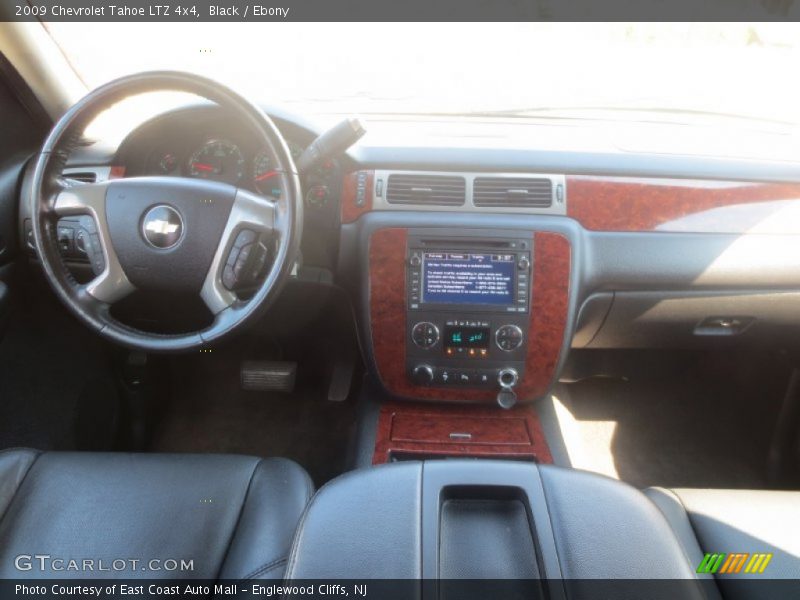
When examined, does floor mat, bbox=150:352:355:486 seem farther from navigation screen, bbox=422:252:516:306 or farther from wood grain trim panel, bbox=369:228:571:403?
navigation screen, bbox=422:252:516:306

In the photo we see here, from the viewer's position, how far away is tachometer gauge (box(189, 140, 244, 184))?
1896mm

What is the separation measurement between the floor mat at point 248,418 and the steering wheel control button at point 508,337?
→ 2.58 ft

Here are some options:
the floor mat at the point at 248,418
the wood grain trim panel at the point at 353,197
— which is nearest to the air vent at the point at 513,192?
the wood grain trim panel at the point at 353,197

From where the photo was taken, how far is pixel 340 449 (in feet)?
8.23

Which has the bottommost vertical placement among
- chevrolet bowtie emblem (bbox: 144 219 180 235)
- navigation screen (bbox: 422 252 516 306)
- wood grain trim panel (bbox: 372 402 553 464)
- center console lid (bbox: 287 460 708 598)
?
wood grain trim panel (bbox: 372 402 553 464)

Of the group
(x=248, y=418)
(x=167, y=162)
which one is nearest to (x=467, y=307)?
(x=167, y=162)

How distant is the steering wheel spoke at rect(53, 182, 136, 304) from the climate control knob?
901 mm

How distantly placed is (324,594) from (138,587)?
487 mm

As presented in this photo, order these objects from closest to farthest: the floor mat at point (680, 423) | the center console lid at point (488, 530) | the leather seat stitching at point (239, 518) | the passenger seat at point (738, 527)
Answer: the center console lid at point (488, 530), the passenger seat at point (738, 527), the leather seat stitching at point (239, 518), the floor mat at point (680, 423)

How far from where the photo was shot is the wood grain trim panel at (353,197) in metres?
1.88

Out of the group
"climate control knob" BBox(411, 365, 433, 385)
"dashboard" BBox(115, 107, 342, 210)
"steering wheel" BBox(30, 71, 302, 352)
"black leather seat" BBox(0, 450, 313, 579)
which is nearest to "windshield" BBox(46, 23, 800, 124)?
"dashboard" BBox(115, 107, 342, 210)

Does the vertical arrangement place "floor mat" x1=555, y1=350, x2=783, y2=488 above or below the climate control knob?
below

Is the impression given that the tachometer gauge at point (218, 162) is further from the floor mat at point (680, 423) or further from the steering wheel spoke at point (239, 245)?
the floor mat at point (680, 423)
